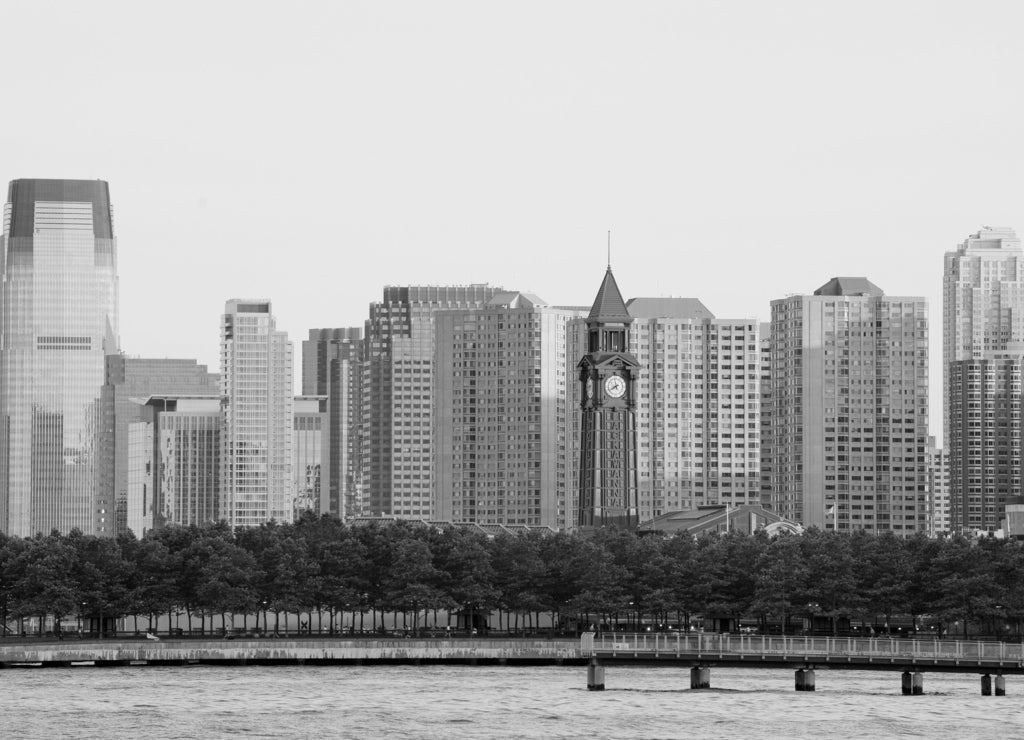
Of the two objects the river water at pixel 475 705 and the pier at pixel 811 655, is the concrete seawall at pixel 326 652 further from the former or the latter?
the pier at pixel 811 655

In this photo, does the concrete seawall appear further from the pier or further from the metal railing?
the pier

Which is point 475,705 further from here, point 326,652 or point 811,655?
point 326,652

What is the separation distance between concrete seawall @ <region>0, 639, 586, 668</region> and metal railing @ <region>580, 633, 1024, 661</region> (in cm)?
2515

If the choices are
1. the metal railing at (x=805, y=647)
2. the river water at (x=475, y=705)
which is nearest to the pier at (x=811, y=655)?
the metal railing at (x=805, y=647)

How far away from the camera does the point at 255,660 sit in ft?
638

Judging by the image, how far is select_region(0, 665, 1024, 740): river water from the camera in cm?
14312

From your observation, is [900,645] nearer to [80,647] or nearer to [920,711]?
[920,711]

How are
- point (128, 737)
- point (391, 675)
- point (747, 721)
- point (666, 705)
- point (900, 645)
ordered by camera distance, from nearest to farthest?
point (128, 737), point (747, 721), point (666, 705), point (900, 645), point (391, 675)

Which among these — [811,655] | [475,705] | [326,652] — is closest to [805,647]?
[811,655]

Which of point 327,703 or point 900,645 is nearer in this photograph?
point 327,703

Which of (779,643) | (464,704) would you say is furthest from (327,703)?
(779,643)

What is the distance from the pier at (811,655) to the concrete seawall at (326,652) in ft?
84.5

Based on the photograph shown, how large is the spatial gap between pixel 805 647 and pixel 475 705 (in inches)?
986

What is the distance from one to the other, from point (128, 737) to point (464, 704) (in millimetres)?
27444
